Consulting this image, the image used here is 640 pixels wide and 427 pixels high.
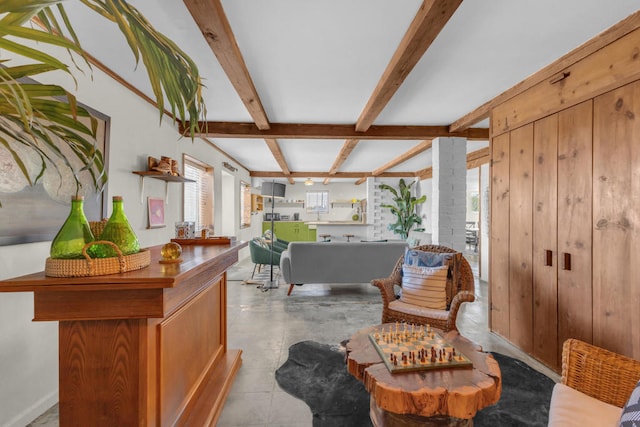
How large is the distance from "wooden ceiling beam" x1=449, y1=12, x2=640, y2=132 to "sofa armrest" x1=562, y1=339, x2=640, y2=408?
1.86 m

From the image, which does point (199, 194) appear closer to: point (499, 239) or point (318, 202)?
point (499, 239)

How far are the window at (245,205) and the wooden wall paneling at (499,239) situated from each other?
543 centimetres

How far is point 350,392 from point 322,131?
297 centimetres

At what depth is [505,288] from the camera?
2.85 m

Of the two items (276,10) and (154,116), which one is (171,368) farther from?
(154,116)

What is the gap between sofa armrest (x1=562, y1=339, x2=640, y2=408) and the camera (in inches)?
48.7

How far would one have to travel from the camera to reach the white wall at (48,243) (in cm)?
171


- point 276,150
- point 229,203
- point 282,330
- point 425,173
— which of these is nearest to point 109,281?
point 282,330

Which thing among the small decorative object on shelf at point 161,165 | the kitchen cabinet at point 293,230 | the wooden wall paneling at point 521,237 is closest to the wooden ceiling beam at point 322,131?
the small decorative object on shelf at point 161,165

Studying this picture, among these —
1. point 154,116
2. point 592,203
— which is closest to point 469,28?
point 592,203

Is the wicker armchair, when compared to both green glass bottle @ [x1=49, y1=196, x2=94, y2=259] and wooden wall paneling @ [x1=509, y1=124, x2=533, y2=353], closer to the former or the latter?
wooden wall paneling @ [x1=509, y1=124, x2=533, y2=353]

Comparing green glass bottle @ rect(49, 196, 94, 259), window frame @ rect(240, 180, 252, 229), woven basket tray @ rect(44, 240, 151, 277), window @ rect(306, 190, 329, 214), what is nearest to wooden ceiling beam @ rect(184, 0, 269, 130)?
green glass bottle @ rect(49, 196, 94, 259)

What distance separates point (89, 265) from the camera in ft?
3.66

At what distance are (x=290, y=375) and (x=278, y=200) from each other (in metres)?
8.18
